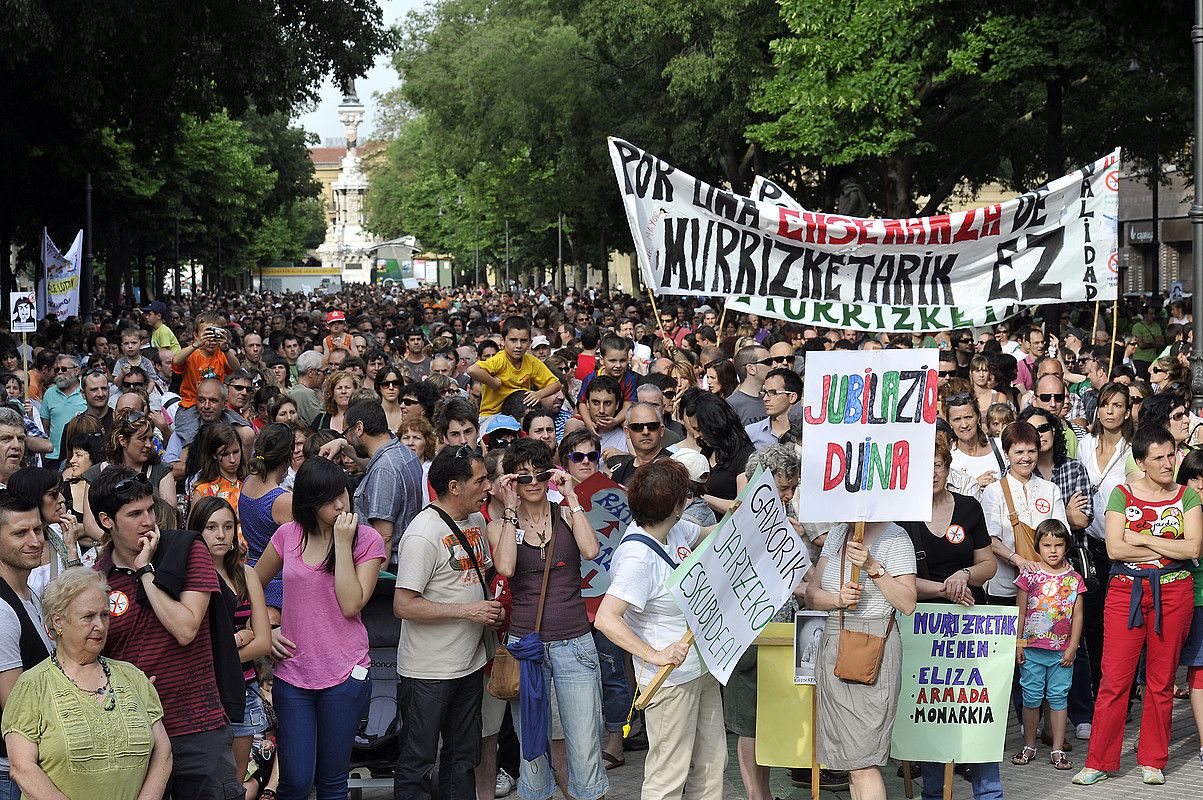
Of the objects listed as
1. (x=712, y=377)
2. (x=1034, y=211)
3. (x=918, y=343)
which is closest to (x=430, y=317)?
(x=918, y=343)

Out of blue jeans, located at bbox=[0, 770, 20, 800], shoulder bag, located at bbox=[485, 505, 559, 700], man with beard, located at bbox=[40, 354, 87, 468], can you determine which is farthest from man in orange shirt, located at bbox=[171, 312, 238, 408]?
→ blue jeans, located at bbox=[0, 770, 20, 800]

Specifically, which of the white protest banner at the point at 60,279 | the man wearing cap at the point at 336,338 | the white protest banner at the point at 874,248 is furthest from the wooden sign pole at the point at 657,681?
the white protest banner at the point at 60,279

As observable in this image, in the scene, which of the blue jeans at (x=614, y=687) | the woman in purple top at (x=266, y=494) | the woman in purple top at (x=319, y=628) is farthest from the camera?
the blue jeans at (x=614, y=687)

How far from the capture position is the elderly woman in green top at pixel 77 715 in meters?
4.77

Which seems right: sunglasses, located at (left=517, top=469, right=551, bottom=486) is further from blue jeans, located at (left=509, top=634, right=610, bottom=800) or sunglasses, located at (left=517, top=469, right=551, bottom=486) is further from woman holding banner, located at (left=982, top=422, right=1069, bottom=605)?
woman holding banner, located at (left=982, top=422, right=1069, bottom=605)

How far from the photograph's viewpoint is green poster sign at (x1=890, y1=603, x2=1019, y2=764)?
681cm

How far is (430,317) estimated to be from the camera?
107 ft

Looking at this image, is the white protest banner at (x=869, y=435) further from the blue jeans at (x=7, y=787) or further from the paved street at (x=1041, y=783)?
the blue jeans at (x=7, y=787)

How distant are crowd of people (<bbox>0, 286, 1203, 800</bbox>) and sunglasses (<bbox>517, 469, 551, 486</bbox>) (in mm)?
15

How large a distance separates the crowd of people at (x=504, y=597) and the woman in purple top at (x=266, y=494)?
0.05 feet

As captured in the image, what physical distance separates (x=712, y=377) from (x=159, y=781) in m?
7.00

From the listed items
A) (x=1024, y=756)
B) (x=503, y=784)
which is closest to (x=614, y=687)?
(x=503, y=784)

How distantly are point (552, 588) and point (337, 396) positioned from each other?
4.43 meters

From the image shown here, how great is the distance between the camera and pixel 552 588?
21.6 feet
